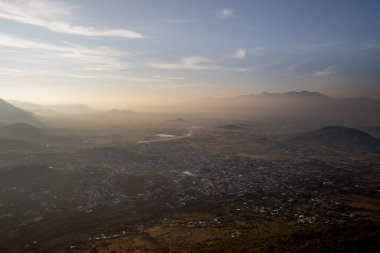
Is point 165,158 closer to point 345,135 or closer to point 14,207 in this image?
point 14,207

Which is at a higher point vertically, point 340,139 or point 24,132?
point 340,139

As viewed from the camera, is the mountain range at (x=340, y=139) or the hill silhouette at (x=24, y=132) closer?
the hill silhouette at (x=24, y=132)

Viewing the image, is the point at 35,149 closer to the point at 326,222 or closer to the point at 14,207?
the point at 14,207

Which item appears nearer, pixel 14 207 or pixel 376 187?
pixel 14 207

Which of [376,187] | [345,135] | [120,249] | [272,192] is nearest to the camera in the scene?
[120,249]

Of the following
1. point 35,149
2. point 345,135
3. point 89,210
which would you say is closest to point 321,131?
point 345,135

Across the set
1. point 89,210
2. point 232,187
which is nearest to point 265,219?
point 232,187

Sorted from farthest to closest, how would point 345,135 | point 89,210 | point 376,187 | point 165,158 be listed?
point 345,135 → point 165,158 → point 376,187 → point 89,210

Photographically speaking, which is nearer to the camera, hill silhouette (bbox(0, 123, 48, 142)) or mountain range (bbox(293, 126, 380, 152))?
hill silhouette (bbox(0, 123, 48, 142))

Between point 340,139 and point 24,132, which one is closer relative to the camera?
point 24,132
